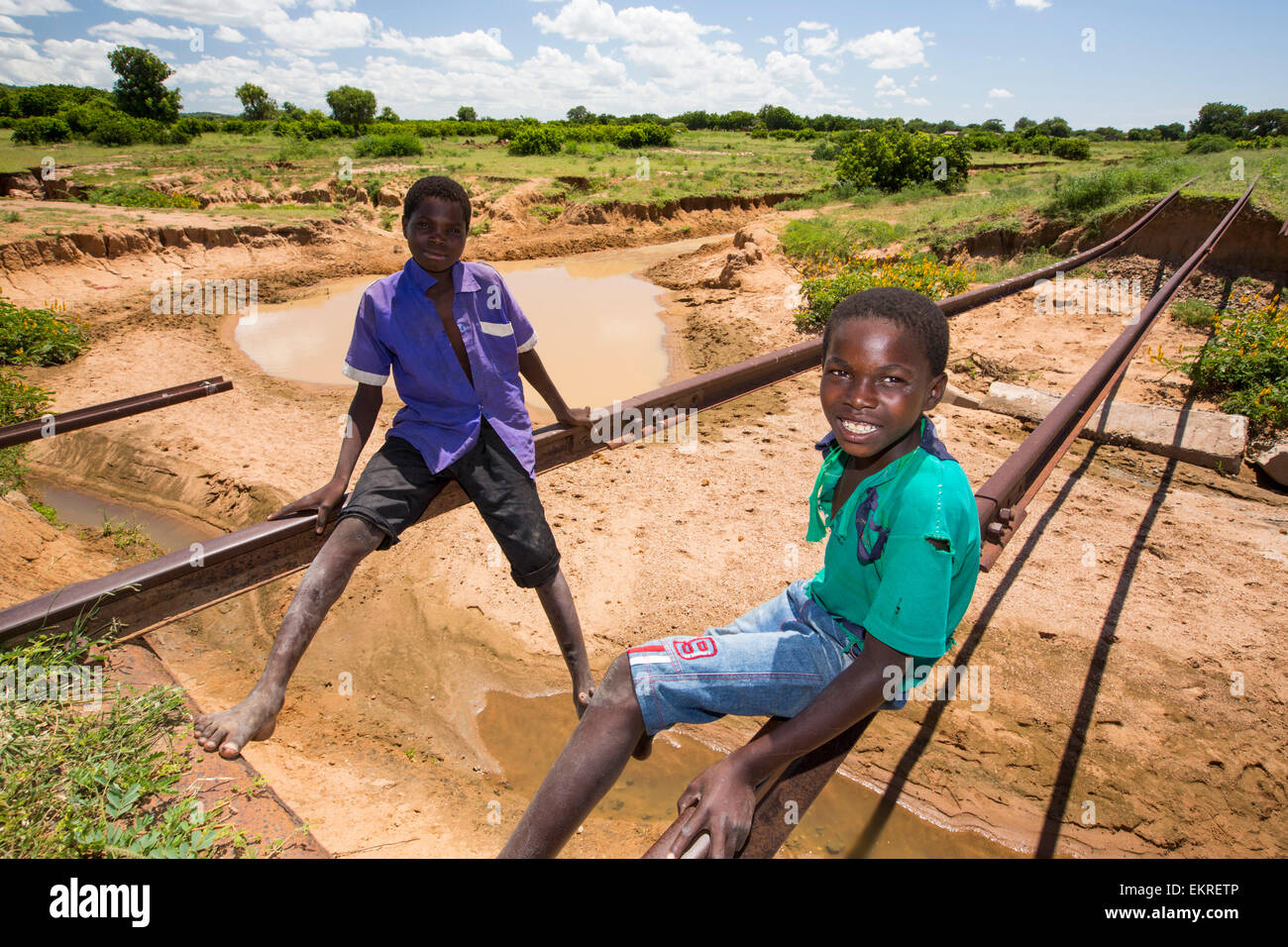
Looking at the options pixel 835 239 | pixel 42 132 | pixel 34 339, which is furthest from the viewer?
pixel 42 132

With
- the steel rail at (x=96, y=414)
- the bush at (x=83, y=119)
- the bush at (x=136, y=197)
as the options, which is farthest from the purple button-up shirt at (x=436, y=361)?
the bush at (x=83, y=119)

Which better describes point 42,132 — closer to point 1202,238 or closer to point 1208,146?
point 1202,238

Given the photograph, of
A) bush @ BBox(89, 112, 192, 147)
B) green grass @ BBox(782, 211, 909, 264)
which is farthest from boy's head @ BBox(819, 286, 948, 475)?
bush @ BBox(89, 112, 192, 147)

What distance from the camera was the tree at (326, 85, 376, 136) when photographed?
44781 millimetres

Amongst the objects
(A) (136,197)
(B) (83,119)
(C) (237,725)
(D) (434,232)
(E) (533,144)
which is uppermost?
(B) (83,119)

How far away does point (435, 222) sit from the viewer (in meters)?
2.27

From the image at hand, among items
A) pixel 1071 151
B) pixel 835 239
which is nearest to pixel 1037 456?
pixel 835 239

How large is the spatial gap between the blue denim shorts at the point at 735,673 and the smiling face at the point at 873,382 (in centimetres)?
45

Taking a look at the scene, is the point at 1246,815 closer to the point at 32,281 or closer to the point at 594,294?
the point at 594,294

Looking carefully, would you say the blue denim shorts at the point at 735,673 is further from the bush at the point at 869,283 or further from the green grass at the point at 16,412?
the bush at the point at 869,283

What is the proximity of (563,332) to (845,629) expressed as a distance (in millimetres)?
9998

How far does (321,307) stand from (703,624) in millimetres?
10861

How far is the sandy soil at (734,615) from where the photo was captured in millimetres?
2977

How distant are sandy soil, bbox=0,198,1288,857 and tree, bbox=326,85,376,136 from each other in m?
46.3
